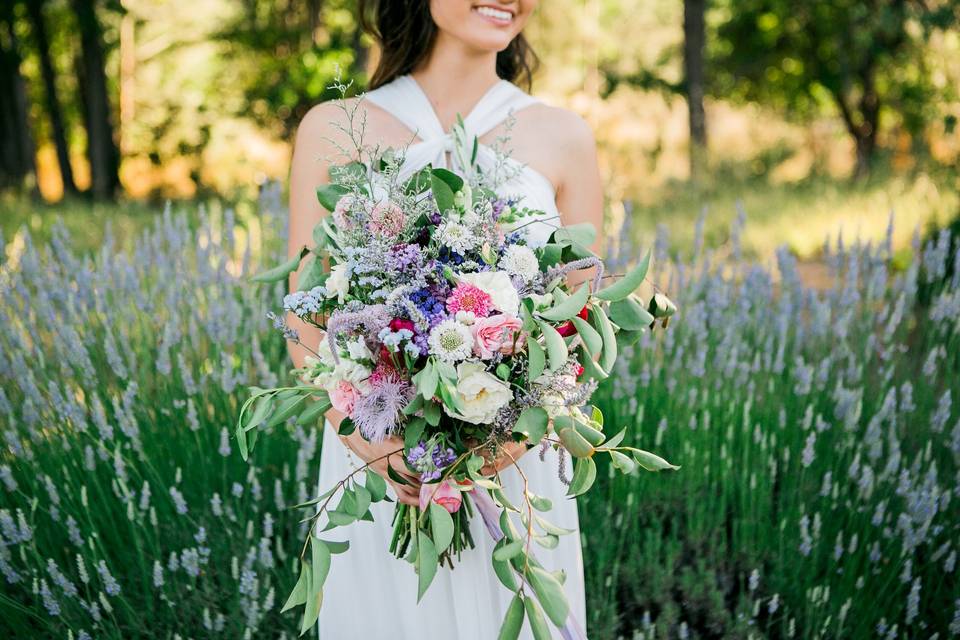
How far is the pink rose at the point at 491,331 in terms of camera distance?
1.45 meters

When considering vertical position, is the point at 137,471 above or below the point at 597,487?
above

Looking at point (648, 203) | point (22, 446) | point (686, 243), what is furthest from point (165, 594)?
point (648, 203)

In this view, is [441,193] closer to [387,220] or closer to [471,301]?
[387,220]

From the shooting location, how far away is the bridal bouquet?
58.0 inches

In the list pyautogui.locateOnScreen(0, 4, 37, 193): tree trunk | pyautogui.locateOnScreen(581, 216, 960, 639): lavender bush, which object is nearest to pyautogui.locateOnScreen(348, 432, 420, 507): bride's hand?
pyautogui.locateOnScreen(581, 216, 960, 639): lavender bush

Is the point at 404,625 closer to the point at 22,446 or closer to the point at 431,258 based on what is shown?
the point at 431,258

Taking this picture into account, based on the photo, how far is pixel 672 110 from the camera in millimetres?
11914

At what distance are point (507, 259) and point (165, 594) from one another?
1541 mm

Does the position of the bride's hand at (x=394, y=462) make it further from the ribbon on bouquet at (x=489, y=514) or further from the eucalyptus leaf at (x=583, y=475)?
the eucalyptus leaf at (x=583, y=475)

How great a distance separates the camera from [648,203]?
34.2 ft

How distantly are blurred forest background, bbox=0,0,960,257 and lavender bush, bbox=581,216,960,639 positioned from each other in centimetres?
424

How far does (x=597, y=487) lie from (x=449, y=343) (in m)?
1.52

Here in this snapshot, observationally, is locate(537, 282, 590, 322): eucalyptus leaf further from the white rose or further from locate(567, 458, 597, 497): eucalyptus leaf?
locate(567, 458, 597, 497): eucalyptus leaf

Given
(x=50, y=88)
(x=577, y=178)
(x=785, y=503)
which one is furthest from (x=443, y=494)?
(x=50, y=88)
